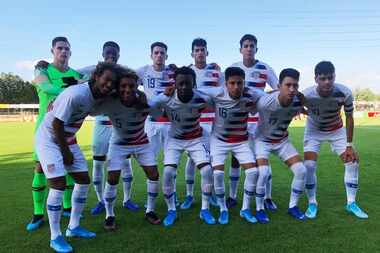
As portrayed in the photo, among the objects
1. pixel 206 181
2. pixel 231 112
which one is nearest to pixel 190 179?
pixel 206 181

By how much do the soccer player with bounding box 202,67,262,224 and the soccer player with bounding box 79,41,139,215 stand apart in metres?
1.68

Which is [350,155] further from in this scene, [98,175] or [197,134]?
[98,175]

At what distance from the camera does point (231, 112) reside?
620cm

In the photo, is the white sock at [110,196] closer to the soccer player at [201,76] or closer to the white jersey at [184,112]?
the white jersey at [184,112]

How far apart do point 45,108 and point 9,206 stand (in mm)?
2221

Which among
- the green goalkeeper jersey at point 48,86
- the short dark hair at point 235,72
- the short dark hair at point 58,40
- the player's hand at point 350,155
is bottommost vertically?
the player's hand at point 350,155

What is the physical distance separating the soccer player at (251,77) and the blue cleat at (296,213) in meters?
0.66

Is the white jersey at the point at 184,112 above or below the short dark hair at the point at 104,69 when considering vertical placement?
below

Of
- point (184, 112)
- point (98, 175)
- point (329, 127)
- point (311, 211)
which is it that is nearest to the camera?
point (184, 112)

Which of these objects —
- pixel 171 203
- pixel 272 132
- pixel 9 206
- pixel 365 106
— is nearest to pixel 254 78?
pixel 272 132

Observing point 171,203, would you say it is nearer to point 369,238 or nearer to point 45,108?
point 45,108

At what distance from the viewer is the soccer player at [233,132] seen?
610cm

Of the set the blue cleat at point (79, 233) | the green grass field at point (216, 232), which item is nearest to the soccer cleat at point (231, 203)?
the green grass field at point (216, 232)

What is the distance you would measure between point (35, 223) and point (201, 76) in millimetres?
3817
